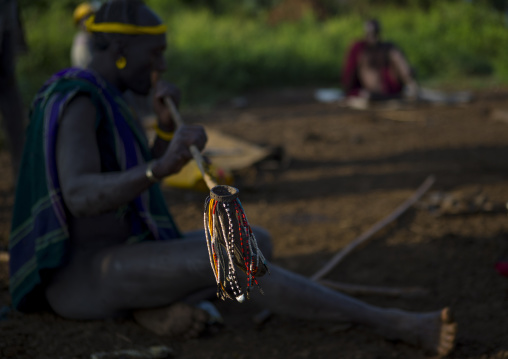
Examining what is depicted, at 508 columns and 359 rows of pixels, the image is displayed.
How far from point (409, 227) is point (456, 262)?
2.13 ft

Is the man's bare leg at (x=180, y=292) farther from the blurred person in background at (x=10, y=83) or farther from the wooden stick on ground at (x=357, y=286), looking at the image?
the blurred person in background at (x=10, y=83)

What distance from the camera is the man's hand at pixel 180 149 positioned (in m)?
1.98

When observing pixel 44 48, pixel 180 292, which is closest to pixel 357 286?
pixel 180 292

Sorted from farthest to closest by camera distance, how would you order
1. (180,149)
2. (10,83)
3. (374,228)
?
(10,83) < (374,228) < (180,149)

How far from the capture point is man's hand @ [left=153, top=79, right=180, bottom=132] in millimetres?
2570

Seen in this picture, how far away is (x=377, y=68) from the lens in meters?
9.30

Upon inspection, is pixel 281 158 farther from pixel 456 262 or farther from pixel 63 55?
pixel 63 55

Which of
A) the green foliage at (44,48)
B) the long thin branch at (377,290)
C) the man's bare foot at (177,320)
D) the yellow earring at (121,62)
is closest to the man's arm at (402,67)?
the green foliage at (44,48)

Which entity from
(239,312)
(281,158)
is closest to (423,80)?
(281,158)

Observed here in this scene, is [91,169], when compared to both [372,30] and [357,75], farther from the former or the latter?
[357,75]

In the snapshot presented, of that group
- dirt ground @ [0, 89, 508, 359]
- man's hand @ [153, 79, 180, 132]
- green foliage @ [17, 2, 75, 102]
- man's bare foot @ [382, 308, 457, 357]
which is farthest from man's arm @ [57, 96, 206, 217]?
green foliage @ [17, 2, 75, 102]

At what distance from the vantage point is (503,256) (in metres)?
3.25

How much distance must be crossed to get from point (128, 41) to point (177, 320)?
116 centimetres

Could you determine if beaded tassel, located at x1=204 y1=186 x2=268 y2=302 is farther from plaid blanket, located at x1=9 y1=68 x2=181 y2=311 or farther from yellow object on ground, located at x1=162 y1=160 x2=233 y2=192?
yellow object on ground, located at x1=162 y1=160 x2=233 y2=192
